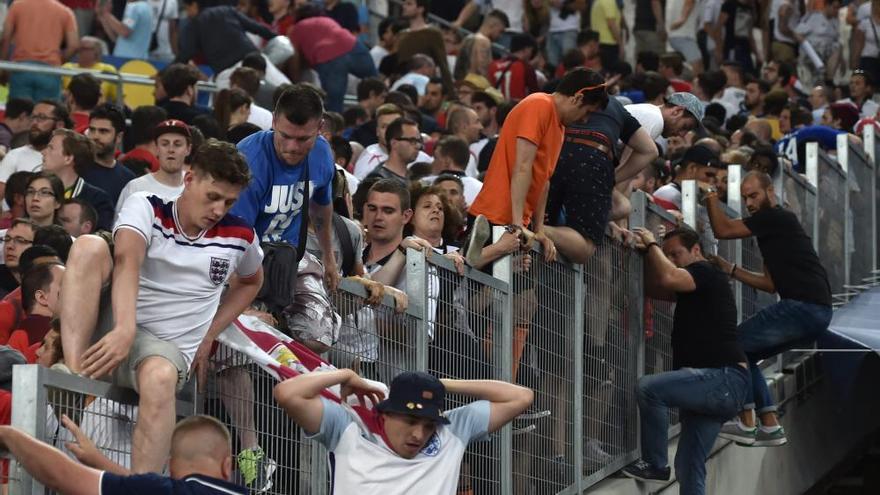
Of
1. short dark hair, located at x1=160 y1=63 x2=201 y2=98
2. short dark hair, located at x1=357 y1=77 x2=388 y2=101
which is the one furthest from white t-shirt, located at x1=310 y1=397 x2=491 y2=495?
short dark hair, located at x1=357 y1=77 x2=388 y2=101

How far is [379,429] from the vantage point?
7.28 meters

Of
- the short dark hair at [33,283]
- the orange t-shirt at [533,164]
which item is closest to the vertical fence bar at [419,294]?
the orange t-shirt at [533,164]

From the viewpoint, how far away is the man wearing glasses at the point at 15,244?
10.6 m

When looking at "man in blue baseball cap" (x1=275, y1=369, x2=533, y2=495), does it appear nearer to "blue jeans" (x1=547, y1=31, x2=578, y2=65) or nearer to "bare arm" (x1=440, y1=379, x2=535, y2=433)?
"bare arm" (x1=440, y1=379, x2=535, y2=433)

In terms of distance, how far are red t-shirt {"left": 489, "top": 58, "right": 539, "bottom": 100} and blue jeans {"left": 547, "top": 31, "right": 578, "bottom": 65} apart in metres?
4.34

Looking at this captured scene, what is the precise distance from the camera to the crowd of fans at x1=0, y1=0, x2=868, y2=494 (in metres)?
8.34

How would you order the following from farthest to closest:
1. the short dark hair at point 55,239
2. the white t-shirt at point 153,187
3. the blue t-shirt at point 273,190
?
the white t-shirt at point 153,187
the short dark hair at point 55,239
the blue t-shirt at point 273,190

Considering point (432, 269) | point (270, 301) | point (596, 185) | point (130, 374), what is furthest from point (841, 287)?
point (130, 374)

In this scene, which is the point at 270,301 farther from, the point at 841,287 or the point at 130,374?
the point at 841,287

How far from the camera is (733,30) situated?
27.5m

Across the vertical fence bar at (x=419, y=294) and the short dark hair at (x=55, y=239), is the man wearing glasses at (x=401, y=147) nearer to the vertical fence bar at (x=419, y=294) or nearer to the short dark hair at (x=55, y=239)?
the short dark hair at (x=55, y=239)

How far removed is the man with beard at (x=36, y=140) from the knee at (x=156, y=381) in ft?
20.6

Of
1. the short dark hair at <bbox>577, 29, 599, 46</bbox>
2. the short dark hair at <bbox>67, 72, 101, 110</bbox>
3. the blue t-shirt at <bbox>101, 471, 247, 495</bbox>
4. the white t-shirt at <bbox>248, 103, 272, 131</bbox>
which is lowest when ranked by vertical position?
the blue t-shirt at <bbox>101, 471, 247, 495</bbox>

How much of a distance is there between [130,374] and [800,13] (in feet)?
75.3
